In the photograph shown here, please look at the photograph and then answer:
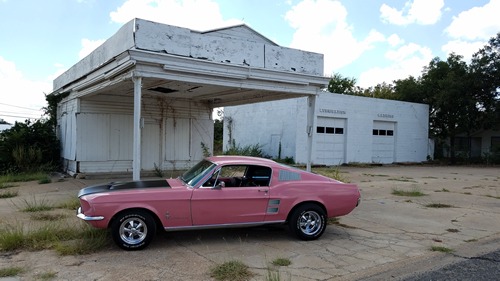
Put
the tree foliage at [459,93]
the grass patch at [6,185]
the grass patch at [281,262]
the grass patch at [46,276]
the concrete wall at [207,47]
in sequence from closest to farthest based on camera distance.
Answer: the grass patch at [46,276] < the grass patch at [281,262] < the concrete wall at [207,47] < the grass patch at [6,185] < the tree foliage at [459,93]

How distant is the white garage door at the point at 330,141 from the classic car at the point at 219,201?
17.7m

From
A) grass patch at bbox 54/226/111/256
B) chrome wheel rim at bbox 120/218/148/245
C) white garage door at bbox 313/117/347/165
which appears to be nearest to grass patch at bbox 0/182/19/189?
grass patch at bbox 54/226/111/256

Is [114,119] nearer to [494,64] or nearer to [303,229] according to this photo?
[303,229]

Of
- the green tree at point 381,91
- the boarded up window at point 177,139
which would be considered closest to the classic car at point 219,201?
the boarded up window at point 177,139

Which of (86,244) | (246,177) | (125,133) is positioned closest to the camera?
(86,244)

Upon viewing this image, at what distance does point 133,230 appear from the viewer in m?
5.79

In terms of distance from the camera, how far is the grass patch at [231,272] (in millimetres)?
4848

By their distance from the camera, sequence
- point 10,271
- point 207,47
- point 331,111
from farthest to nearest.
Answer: point 331,111, point 207,47, point 10,271

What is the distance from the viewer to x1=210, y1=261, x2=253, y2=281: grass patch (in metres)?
4.85

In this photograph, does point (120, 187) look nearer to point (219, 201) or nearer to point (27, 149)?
point (219, 201)

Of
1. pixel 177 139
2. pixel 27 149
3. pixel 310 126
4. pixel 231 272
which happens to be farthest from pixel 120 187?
pixel 27 149

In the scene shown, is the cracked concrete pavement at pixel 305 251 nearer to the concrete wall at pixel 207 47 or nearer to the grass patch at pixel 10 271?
the grass patch at pixel 10 271

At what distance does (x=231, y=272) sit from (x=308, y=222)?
2.15 m

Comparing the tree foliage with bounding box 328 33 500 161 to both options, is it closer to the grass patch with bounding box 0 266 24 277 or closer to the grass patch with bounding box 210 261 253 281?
the grass patch with bounding box 210 261 253 281
